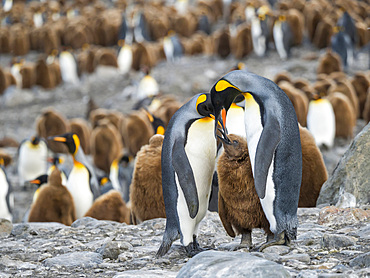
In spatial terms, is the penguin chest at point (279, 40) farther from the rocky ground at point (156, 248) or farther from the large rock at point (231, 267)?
the large rock at point (231, 267)

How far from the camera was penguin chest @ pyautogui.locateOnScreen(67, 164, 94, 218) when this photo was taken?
306 inches

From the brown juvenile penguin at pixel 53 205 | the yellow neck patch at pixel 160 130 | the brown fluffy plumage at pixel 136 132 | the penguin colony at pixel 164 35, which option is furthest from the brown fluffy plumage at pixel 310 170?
the penguin colony at pixel 164 35

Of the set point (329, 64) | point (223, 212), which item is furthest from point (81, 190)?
point (329, 64)

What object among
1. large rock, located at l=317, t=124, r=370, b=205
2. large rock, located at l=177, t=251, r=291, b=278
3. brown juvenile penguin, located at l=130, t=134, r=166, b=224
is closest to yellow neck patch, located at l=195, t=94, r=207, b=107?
large rock, located at l=177, t=251, r=291, b=278

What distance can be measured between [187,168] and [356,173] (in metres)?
1.73

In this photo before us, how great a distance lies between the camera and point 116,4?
3606cm

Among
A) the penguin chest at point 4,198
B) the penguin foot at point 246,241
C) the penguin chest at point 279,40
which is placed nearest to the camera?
the penguin foot at point 246,241

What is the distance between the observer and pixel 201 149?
3754 millimetres

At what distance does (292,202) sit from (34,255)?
6.11 feet

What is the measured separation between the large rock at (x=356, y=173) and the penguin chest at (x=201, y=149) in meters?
1.46

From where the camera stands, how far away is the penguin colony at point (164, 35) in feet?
63.9

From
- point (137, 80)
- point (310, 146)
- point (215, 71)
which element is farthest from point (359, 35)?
point (310, 146)

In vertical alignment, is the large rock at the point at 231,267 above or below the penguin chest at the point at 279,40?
below

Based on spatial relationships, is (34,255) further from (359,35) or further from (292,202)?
(359,35)
